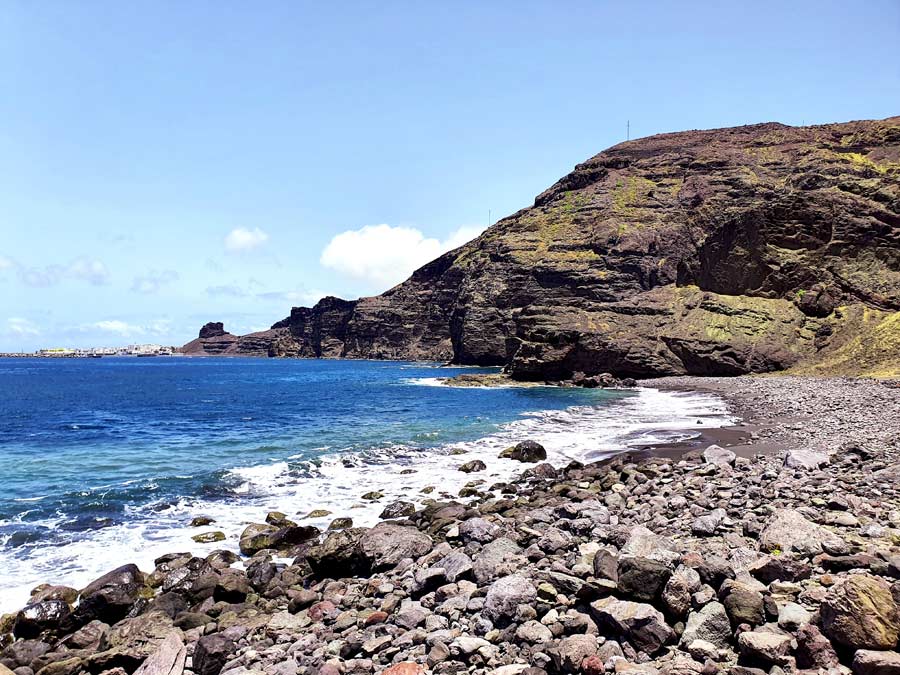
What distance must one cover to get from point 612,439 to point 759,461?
12.5m

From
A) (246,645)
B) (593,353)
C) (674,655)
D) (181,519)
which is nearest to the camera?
(674,655)

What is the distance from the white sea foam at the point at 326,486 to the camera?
14344 mm

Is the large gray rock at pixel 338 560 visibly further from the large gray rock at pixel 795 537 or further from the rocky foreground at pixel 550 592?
the large gray rock at pixel 795 537

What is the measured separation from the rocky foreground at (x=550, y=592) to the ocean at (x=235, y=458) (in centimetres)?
→ 292

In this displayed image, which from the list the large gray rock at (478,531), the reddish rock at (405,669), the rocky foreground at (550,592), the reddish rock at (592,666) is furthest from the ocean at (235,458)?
the reddish rock at (592,666)

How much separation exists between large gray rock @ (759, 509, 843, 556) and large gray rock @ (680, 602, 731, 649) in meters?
2.53

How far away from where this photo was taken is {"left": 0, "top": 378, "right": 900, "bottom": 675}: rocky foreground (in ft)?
19.7

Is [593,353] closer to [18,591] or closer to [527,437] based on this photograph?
[527,437]

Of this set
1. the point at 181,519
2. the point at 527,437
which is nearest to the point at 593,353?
the point at 527,437

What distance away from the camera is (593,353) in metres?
81.6

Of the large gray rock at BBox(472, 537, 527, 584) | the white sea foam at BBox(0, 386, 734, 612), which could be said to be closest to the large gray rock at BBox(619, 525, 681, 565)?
the large gray rock at BBox(472, 537, 527, 584)

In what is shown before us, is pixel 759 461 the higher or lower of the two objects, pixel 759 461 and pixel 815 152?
the lower

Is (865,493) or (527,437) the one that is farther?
(527,437)

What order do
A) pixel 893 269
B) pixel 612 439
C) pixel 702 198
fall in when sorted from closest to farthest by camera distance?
1. pixel 612 439
2. pixel 893 269
3. pixel 702 198
